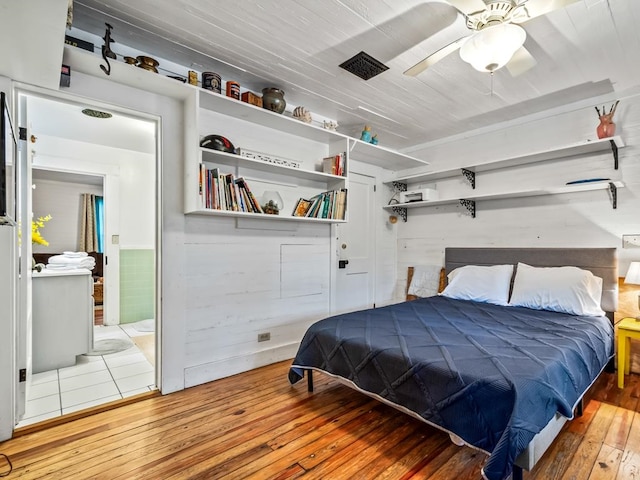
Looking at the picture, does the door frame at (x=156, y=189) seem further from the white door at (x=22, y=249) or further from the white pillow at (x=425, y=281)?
the white pillow at (x=425, y=281)

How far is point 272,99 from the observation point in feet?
8.83

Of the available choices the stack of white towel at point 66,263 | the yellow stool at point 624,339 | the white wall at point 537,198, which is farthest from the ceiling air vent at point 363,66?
the stack of white towel at point 66,263

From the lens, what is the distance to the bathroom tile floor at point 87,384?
223cm

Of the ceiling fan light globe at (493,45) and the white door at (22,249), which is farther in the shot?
the white door at (22,249)

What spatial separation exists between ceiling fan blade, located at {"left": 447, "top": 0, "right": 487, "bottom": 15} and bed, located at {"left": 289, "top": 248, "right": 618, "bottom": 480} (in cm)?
169

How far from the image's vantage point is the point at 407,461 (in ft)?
5.52

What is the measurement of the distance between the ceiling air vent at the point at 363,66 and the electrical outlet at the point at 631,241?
2.44 m

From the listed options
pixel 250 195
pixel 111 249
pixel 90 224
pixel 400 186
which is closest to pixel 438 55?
pixel 250 195

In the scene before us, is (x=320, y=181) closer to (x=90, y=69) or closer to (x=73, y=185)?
(x=90, y=69)

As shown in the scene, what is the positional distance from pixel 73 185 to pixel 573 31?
8.03m

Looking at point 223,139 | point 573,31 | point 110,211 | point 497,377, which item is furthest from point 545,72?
point 110,211

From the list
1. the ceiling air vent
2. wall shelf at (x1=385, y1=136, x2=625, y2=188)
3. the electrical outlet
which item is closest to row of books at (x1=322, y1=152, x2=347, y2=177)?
the ceiling air vent

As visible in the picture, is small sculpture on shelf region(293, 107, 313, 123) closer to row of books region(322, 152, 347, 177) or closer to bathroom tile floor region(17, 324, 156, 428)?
row of books region(322, 152, 347, 177)

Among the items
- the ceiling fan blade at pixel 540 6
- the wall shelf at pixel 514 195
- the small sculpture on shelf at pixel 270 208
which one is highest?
the ceiling fan blade at pixel 540 6
